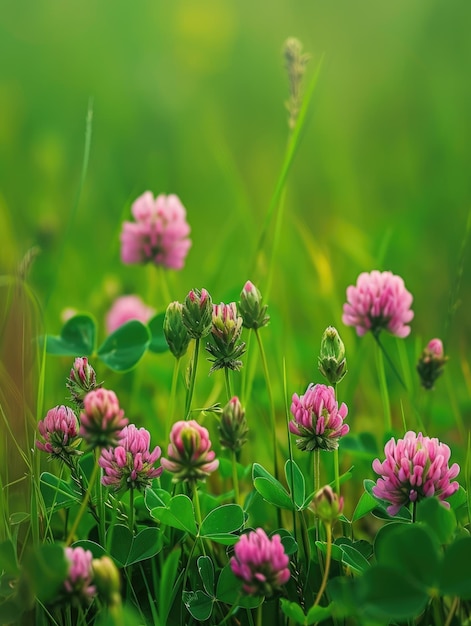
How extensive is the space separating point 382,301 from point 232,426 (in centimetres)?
40

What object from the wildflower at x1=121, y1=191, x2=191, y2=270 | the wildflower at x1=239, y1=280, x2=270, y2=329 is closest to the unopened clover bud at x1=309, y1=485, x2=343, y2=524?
the wildflower at x1=239, y1=280, x2=270, y2=329

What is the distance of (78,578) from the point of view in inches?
31.3

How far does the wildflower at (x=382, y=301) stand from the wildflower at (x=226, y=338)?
27 centimetres

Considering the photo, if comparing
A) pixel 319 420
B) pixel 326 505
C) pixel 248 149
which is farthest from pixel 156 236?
pixel 248 149

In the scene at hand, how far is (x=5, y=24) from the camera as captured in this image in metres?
3.85

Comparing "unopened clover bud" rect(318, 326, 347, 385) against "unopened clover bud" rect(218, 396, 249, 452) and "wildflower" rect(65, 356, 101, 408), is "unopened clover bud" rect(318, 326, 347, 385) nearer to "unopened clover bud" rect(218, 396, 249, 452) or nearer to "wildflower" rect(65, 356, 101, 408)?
"unopened clover bud" rect(218, 396, 249, 452)

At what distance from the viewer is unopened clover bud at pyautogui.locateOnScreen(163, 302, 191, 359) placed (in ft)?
3.41

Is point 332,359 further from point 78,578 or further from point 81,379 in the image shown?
point 78,578

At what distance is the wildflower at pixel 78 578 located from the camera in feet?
2.61

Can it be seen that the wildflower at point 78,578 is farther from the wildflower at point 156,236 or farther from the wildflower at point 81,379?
the wildflower at point 156,236

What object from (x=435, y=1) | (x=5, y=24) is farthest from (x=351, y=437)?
(x=5, y=24)

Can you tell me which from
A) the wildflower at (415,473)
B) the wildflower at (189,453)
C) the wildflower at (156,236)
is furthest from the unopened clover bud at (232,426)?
the wildflower at (156,236)

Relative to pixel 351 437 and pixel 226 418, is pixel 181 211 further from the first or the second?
pixel 226 418

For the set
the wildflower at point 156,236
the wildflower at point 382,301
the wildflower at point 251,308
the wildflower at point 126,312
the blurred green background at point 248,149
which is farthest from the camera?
the blurred green background at point 248,149
